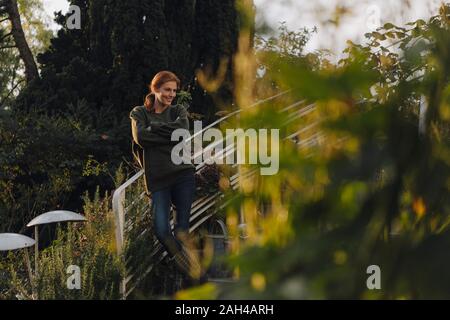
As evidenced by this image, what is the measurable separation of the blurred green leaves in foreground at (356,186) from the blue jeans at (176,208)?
12.6 feet

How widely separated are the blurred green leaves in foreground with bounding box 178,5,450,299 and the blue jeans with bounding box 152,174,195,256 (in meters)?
3.84

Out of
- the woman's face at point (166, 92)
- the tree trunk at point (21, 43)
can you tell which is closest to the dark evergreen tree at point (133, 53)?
the tree trunk at point (21, 43)

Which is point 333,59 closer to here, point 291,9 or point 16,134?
point 291,9

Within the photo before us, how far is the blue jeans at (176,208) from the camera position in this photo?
5.04 meters

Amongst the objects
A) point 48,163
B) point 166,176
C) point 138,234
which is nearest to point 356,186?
point 166,176

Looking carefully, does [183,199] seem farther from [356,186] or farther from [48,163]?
[48,163]

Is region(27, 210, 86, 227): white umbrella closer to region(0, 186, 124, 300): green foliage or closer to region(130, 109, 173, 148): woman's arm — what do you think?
region(0, 186, 124, 300): green foliage

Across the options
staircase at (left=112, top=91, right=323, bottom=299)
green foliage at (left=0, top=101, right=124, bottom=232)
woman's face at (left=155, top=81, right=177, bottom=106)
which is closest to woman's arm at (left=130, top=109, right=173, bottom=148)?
woman's face at (left=155, top=81, right=177, bottom=106)

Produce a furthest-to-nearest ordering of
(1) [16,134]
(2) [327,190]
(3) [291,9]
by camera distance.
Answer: (1) [16,134]
(3) [291,9]
(2) [327,190]

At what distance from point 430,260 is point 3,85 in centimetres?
2303

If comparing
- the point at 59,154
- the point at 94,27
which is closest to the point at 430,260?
the point at 59,154

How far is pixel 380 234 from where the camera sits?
1125 mm

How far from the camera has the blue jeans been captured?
198 inches

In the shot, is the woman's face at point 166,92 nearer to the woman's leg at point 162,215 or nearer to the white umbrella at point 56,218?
the woman's leg at point 162,215
